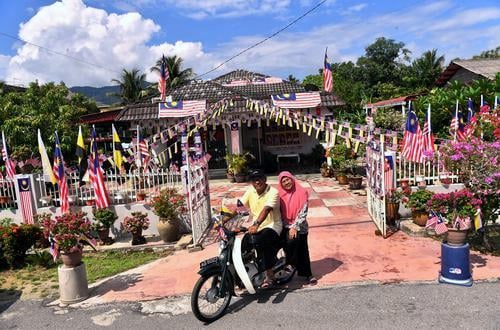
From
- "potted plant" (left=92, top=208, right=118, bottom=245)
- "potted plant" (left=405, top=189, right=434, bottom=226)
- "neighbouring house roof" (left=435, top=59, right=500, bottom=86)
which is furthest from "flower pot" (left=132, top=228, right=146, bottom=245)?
"neighbouring house roof" (left=435, top=59, right=500, bottom=86)

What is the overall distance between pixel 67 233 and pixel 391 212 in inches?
230

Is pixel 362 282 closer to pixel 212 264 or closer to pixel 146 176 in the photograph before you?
pixel 212 264

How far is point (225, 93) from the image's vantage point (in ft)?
53.0

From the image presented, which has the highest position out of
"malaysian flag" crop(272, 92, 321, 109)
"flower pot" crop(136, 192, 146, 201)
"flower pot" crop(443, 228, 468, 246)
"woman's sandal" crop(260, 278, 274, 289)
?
"malaysian flag" crop(272, 92, 321, 109)

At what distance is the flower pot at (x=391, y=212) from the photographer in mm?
7914

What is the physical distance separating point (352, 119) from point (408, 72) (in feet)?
57.4

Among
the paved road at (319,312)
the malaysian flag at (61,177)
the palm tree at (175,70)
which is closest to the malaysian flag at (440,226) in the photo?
the paved road at (319,312)

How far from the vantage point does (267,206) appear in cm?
480

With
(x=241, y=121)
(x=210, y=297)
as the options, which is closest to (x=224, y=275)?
(x=210, y=297)

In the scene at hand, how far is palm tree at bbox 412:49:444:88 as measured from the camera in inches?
1558

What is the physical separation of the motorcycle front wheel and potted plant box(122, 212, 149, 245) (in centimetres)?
367

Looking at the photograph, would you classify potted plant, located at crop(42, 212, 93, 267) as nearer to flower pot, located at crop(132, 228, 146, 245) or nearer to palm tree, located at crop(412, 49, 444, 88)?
flower pot, located at crop(132, 228, 146, 245)

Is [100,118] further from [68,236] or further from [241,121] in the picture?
[68,236]

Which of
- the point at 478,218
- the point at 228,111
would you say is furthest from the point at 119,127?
the point at 478,218
